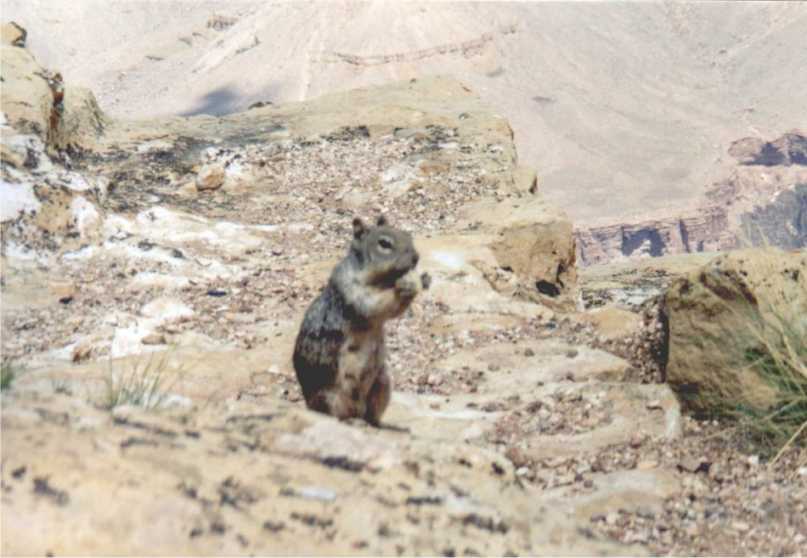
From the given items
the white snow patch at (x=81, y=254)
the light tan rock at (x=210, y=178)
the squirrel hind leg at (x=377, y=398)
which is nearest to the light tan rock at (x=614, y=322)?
A: the squirrel hind leg at (x=377, y=398)

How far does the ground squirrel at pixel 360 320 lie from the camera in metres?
4.51

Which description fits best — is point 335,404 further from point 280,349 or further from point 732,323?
point 280,349

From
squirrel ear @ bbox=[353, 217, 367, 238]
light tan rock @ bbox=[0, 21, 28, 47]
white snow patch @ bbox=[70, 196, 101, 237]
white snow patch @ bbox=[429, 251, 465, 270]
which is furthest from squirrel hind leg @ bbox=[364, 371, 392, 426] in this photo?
light tan rock @ bbox=[0, 21, 28, 47]

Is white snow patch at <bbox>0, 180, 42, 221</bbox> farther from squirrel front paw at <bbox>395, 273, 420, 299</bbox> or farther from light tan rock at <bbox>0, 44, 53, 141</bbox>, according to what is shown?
squirrel front paw at <bbox>395, 273, 420, 299</bbox>

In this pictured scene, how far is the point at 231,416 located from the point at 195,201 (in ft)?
30.3

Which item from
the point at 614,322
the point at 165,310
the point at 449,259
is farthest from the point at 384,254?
the point at 449,259

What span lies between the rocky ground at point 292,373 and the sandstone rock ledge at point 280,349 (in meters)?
0.02

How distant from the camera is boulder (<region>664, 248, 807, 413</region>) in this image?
225 inches

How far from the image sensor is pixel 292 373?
7473 mm

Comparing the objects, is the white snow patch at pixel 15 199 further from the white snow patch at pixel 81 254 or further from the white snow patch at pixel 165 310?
the white snow patch at pixel 165 310

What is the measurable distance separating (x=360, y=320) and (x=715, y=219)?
89.7 metres

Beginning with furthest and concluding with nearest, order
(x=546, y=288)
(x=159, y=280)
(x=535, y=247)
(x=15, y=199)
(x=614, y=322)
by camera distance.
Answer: (x=546, y=288), (x=535, y=247), (x=15, y=199), (x=159, y=280), (x=614, y=322)

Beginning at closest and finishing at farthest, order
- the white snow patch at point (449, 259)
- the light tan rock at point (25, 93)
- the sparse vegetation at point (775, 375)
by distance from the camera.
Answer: the sparse vegetation at point (775, 375), the white snow patch at point (449, 259), the light tan rock at point (25, 93)

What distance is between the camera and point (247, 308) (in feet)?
30.1
